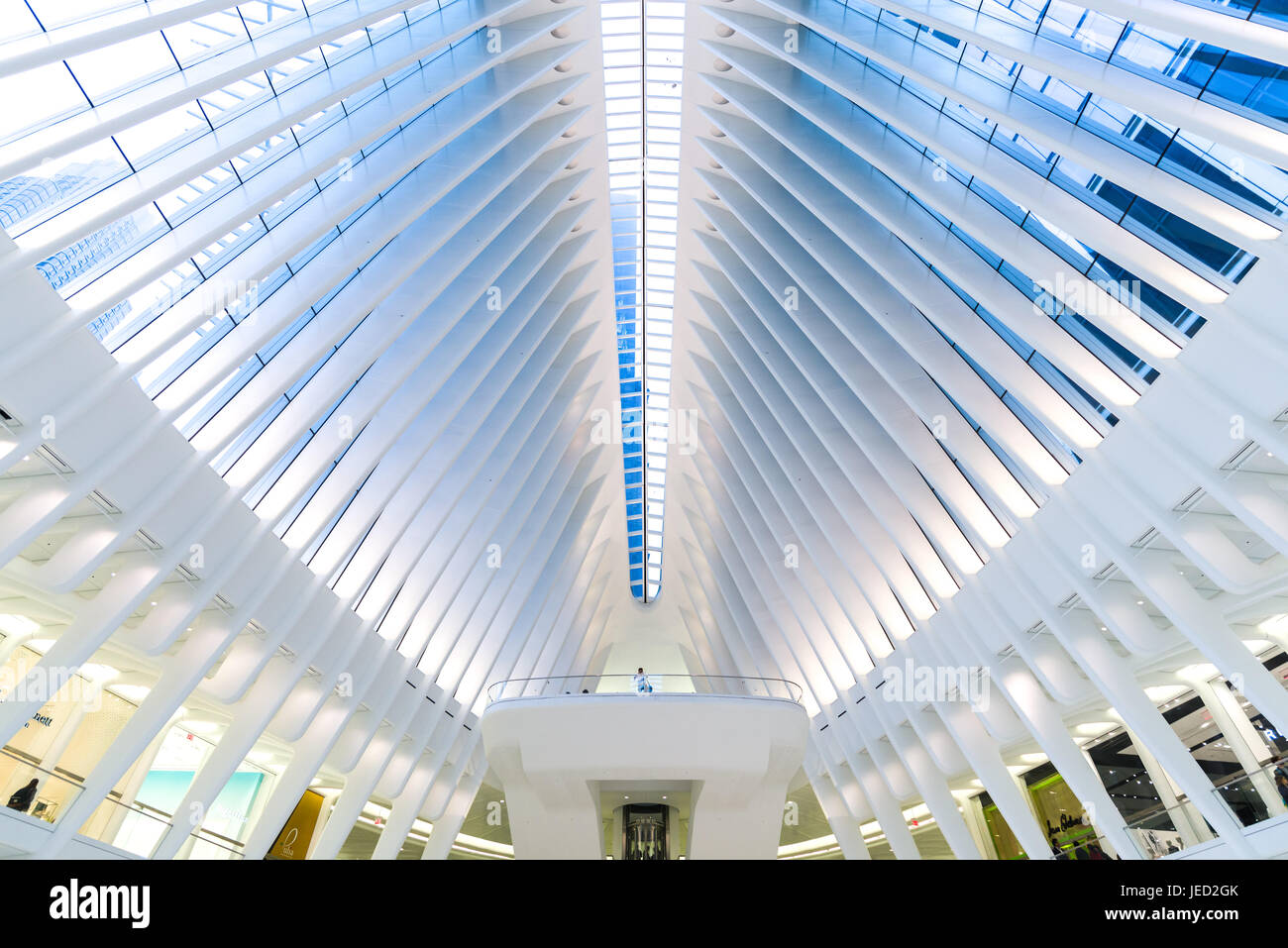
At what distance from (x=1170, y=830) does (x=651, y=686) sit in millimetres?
11353

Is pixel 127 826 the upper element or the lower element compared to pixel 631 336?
lower

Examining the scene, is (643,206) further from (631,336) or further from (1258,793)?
(1258,793)

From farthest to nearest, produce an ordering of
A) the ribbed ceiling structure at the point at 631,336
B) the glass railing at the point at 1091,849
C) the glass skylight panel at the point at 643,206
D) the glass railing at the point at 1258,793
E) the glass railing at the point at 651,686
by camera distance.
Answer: the glass railing at the point at 651,686, the glass skylight panel at the point at 643,206, the glass railing at the point at 1091,849, the glass railing at the point at 1258,793, the ribbed ceiling structure at the point at 631,336

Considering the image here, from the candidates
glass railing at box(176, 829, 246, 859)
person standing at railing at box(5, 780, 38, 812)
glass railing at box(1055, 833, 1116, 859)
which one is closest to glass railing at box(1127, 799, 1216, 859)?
glass railing at box(1055, 833, 1116, 859)

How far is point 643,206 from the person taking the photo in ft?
71.3

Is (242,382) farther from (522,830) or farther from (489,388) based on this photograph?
(522,830)

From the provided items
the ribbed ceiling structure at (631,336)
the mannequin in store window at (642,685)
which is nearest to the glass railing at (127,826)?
the ribbed ceiling structure at (631,336)

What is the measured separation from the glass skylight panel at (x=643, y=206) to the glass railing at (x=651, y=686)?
9.84 metres

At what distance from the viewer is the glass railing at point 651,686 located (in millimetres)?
22328

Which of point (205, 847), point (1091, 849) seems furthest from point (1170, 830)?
point (205, 847)

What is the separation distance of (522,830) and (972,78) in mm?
20918

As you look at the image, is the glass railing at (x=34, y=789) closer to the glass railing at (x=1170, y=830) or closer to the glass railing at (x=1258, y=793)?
the glass railing at (x=1170, y=830)

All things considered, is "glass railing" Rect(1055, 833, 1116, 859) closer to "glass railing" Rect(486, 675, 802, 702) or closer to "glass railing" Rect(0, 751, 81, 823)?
"glass railing" Rect(486, 675, 802, 702)
